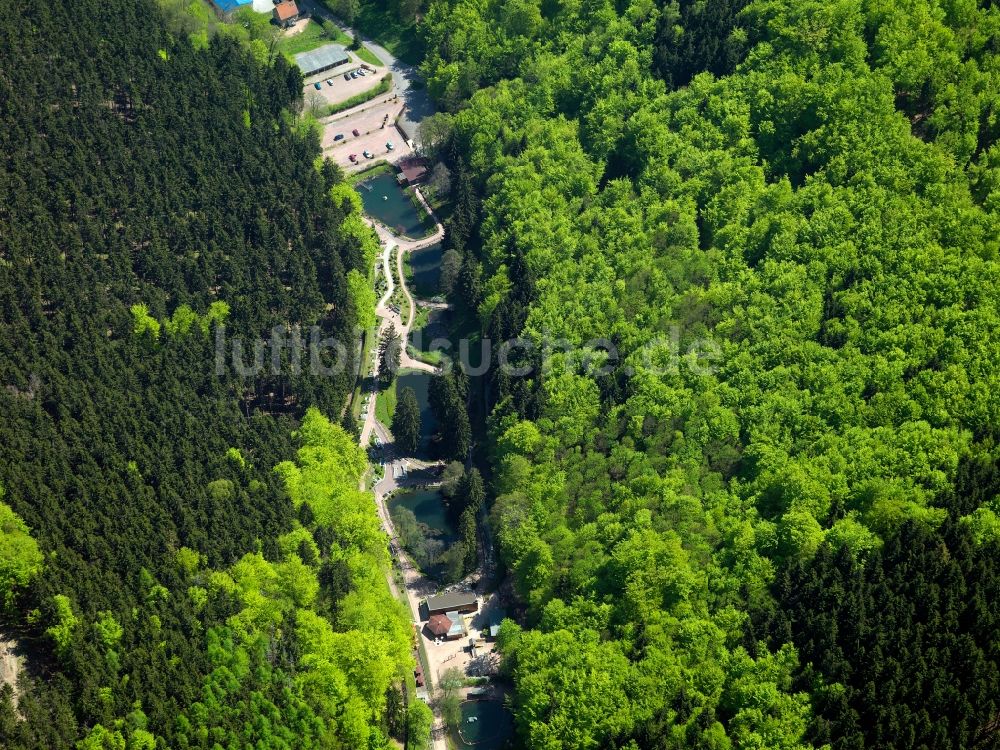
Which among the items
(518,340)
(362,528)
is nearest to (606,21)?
(518,340)

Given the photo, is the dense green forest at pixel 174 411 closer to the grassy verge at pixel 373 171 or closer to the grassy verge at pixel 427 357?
the grassy verge at pixel 427 357

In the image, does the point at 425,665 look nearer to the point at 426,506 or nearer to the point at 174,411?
the point at 426,506

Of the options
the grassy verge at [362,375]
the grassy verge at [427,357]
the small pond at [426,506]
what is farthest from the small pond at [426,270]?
the small pond at [426,506]

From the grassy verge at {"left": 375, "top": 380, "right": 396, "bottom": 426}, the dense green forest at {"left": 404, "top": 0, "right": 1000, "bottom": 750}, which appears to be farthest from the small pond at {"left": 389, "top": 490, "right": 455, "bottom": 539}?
the grassy verge at {"left": 375, "top": 380, "right": 396, "bottom": 426}

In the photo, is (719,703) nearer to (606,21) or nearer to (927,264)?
(927,264)

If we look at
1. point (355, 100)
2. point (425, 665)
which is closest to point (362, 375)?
point (425, 665)

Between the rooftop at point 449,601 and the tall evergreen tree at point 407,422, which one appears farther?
the tall evergreen tree at point 407,422

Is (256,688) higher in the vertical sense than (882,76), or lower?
lower
